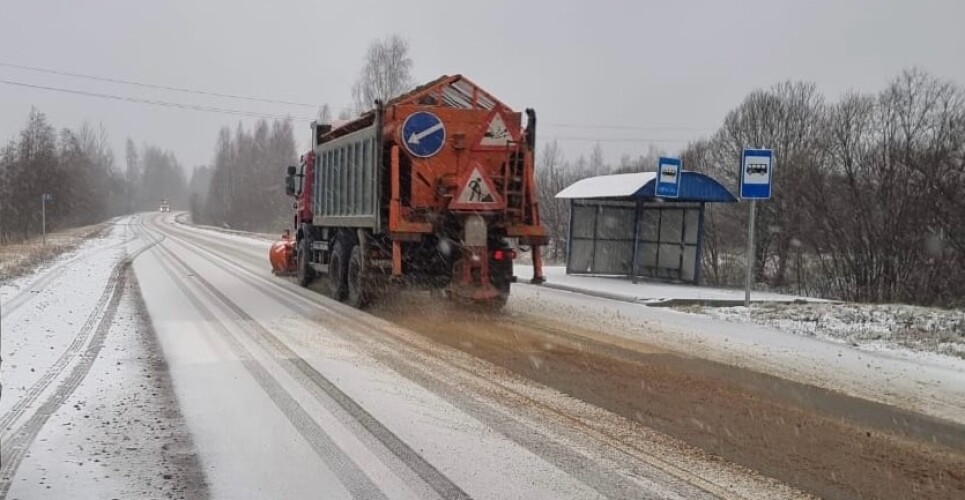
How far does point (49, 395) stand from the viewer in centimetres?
676

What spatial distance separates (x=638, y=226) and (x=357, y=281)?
9.59 meters

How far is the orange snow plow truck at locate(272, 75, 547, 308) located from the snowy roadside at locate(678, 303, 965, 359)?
3.89 m

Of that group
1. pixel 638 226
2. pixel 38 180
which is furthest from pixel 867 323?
pixel 38 180

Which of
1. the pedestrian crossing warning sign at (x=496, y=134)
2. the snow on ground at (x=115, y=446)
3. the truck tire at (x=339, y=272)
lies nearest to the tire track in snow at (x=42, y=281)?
the snow on ground at (x=115, y=446)

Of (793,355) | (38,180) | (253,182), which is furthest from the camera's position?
(253,182)

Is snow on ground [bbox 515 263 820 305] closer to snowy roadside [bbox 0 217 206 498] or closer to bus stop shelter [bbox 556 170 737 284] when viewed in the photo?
bus stop shelter [bbox 556 170 737 284]

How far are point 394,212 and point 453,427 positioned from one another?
6.51m

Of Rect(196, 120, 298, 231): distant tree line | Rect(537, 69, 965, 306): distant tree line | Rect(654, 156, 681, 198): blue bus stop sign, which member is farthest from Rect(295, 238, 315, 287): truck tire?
Rect(196, 120, 298, 231): distant tree line

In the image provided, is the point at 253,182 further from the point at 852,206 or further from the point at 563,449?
the point at 563,449

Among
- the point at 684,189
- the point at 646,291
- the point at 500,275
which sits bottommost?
the point at 646,291

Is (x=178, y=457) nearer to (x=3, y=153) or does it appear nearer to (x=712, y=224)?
(x=712, y=224)

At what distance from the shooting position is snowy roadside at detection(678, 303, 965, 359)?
10914 millimetres

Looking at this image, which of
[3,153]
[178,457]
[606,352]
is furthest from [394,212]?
[3,153]

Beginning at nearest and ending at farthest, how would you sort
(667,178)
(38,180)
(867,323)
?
(867,323) < (667,178) < (38,180)
